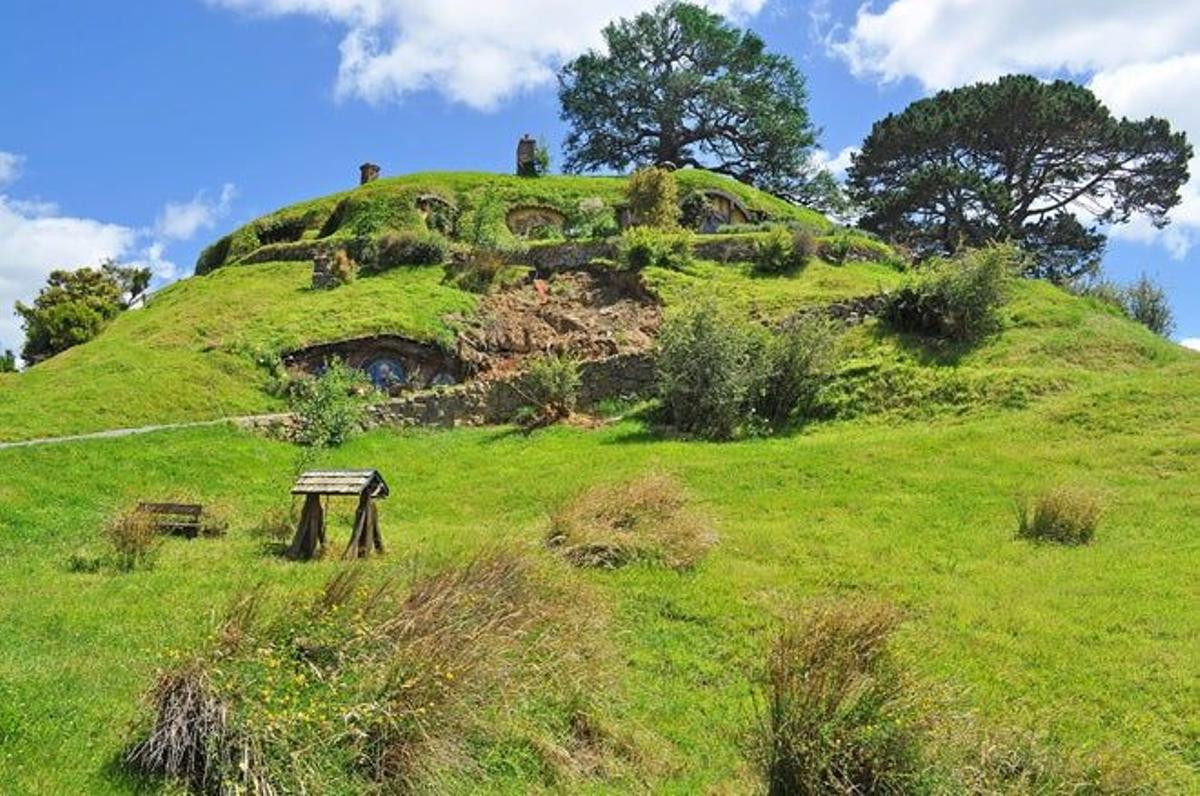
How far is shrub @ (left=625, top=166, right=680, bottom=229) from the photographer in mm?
35406

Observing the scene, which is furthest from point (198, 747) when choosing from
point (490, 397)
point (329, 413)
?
point (490, 397)

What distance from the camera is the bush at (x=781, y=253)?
30688 millimetres

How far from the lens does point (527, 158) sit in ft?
144

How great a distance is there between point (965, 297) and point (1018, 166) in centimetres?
2728

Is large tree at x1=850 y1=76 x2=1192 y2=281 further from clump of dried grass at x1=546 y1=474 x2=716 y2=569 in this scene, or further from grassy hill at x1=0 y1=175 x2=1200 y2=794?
clump of dried grass at x1=546 y1=474 x2=716 y2=569

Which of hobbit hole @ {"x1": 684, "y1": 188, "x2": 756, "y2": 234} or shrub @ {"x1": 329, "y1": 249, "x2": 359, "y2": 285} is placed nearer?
shrub @ {"x1": 329, "y1": 249, "x2": 359, "y2": 285}

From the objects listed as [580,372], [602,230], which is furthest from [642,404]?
[602,230]

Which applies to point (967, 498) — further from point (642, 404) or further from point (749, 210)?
point (749, 210)

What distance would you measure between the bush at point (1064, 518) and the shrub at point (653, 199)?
24.5 meters

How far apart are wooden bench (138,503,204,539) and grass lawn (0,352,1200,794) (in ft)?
1.63

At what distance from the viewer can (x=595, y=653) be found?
7824 millimetres

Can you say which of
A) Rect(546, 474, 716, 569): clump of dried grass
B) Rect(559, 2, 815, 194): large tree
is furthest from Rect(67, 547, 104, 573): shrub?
Rect(559, 2, 815, 194): large tree

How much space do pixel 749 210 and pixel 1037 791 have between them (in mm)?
36583

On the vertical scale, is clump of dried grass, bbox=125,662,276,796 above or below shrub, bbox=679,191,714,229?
below
